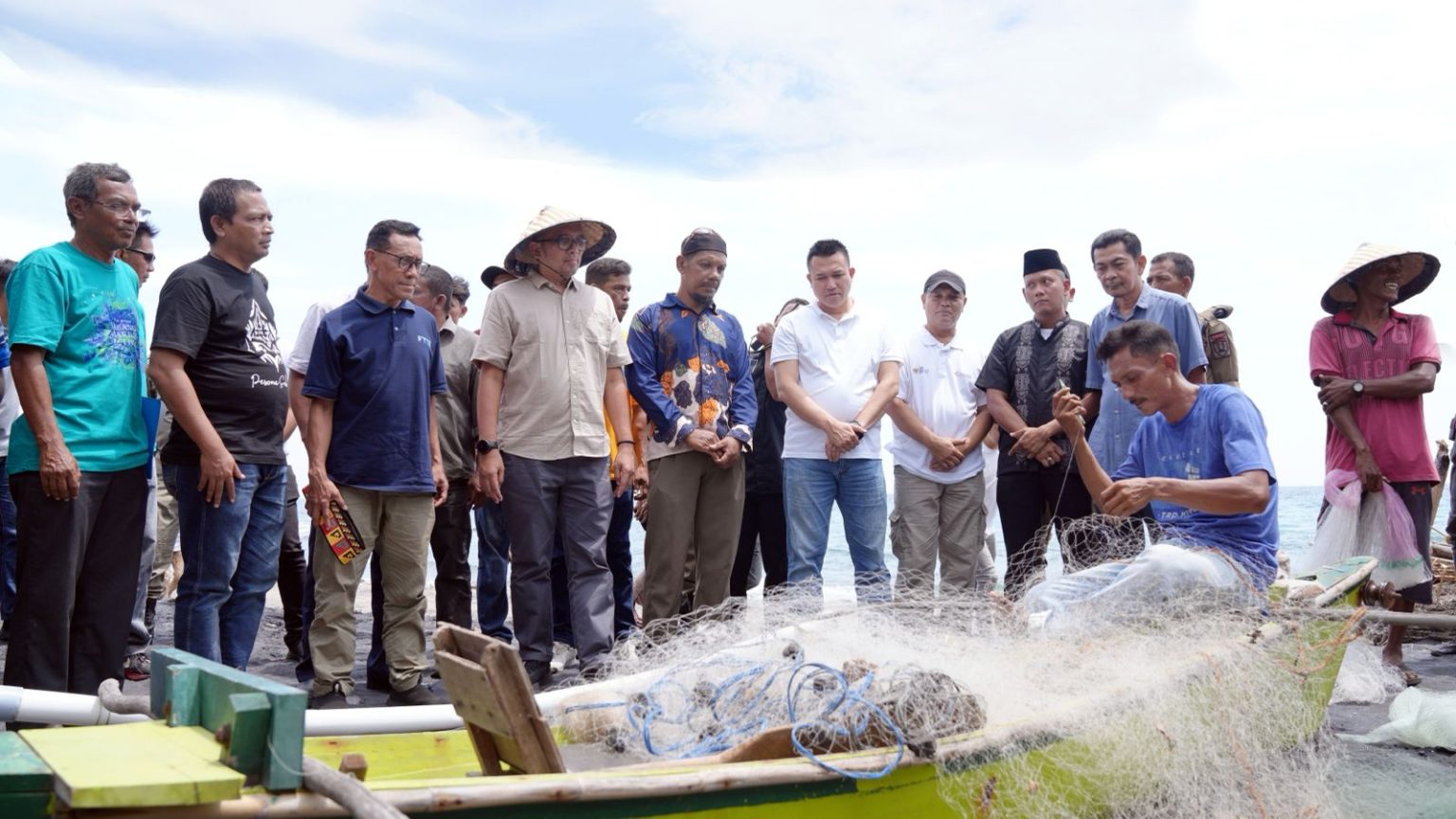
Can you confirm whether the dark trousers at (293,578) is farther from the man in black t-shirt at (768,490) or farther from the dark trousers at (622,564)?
the man in black t-shirt at (768,490)

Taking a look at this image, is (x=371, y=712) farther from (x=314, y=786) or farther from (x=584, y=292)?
(x=584, y=292)

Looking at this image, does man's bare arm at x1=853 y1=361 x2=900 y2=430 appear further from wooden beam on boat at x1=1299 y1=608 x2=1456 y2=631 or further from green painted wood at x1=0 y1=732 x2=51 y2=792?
green painted wood at x1=0 y1=732 x2=51 y2=792

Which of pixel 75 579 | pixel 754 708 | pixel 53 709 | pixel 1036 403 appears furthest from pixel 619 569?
pixel 53 709

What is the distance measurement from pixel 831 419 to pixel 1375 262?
11.1 feet

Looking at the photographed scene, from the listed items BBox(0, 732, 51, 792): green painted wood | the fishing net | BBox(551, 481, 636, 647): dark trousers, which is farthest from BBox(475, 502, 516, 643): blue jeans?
BBox(0, 732, 51, 792): green painted wood

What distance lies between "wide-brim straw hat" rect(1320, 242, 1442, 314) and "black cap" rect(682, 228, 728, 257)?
3694mm

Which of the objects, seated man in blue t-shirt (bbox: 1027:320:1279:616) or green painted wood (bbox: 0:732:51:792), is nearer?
green painted wood (bbox: 0:732:51:792)

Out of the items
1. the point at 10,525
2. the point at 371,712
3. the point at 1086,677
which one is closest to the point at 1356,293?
the point at 1086,677

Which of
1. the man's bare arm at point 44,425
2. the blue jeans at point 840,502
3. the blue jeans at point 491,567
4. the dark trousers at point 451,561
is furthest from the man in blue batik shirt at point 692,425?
the man's bare arm at point 44,425

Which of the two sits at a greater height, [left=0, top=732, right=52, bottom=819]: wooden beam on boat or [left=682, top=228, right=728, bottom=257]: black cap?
[left=682, top=228, right=728, bottom=257]: black cap

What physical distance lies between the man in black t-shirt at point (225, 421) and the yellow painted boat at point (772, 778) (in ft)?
5.86

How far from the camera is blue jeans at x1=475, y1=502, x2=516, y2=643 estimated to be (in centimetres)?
735

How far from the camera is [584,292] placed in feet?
20.8

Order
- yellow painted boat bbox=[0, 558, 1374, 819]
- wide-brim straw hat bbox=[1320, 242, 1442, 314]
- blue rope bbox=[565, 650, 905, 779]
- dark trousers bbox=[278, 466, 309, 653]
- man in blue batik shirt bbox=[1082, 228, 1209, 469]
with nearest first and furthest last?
yellow painted boat bbox=[0, 558, 1374, 819] < blue rope bbox=[565, 650, 905, 779] < man in blue batik shirt bbox=[1082, 228, 1209, 469] < wide-brim straw hat bbox=[1320, 242, 1442, 314] < dark trousers bbox=[278, 466, 309, 653]
